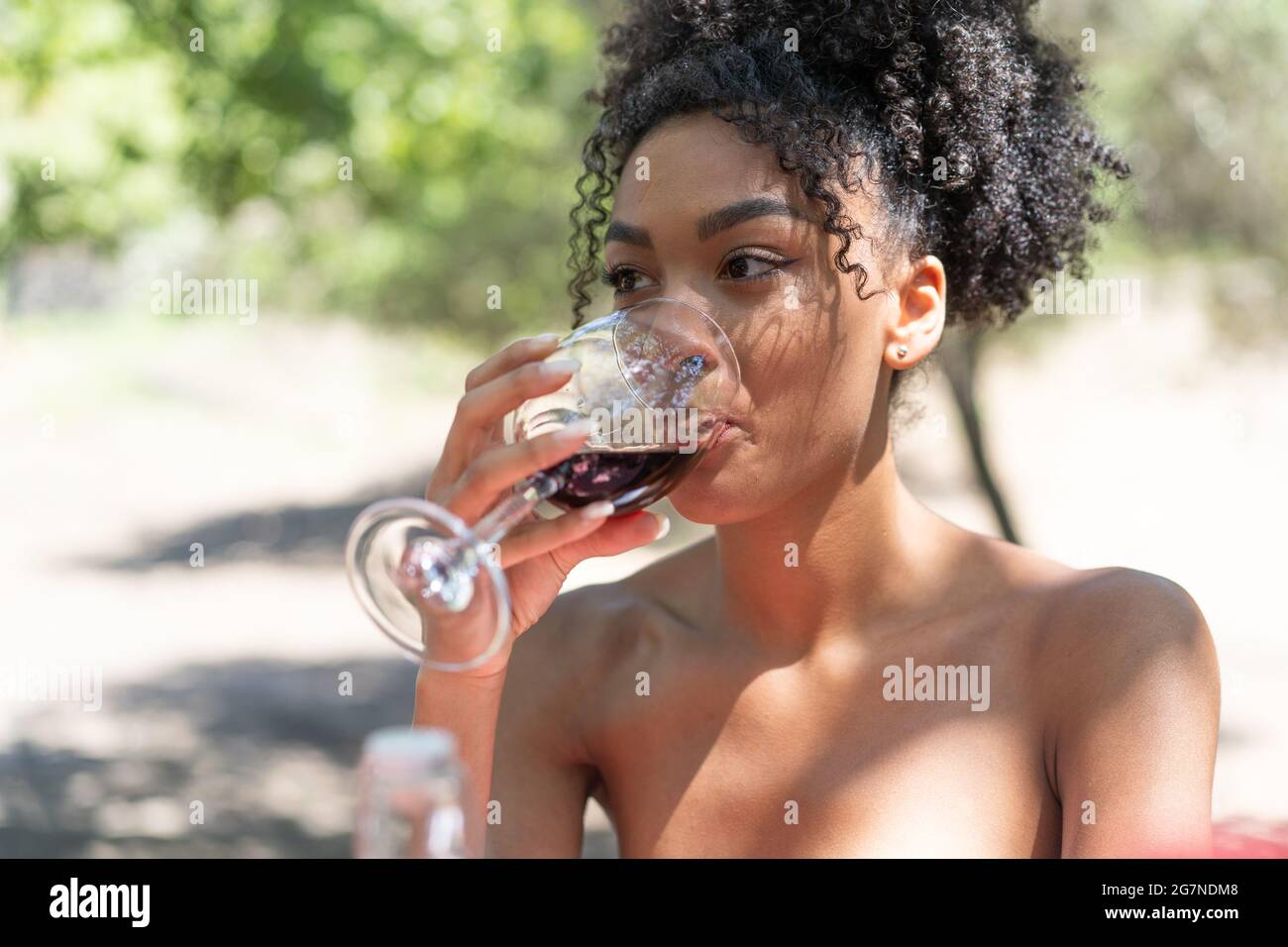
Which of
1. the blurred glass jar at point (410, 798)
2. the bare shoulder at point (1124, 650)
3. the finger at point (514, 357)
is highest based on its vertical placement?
the finger at point (514, 357)

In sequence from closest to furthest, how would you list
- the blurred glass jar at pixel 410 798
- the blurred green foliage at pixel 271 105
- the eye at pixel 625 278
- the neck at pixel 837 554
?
the blurred glass jar at pixel 410 798
the eye at pixel 625 278
the neck at pixel 837 554
the blurred green foliage at pixel 271 105

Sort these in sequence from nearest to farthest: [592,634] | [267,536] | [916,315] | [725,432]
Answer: [725,432] → [916,315] → [592,634] → [267,536]

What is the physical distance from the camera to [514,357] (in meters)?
1.86

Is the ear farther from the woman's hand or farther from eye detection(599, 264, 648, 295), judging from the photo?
the woman's hand

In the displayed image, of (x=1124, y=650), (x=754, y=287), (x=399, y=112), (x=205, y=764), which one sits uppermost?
(x=399, y=112)

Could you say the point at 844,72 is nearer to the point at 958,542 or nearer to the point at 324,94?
the point at 958,542

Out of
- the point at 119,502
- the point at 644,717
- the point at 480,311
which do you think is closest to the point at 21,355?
the point at 119,502

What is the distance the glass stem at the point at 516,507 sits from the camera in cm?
163

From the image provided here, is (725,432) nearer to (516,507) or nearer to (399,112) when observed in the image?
(516,507)

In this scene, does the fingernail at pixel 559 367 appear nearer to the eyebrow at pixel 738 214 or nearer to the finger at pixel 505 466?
the finger at pixel 505 466

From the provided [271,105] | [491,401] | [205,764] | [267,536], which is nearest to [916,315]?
[491,401]

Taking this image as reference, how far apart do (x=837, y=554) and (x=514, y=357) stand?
0.84 m

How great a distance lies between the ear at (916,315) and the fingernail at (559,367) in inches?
28.3

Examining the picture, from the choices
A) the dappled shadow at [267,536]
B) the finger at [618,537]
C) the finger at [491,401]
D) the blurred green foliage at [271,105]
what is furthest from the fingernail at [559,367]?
the dappled shadow at [267,536]
